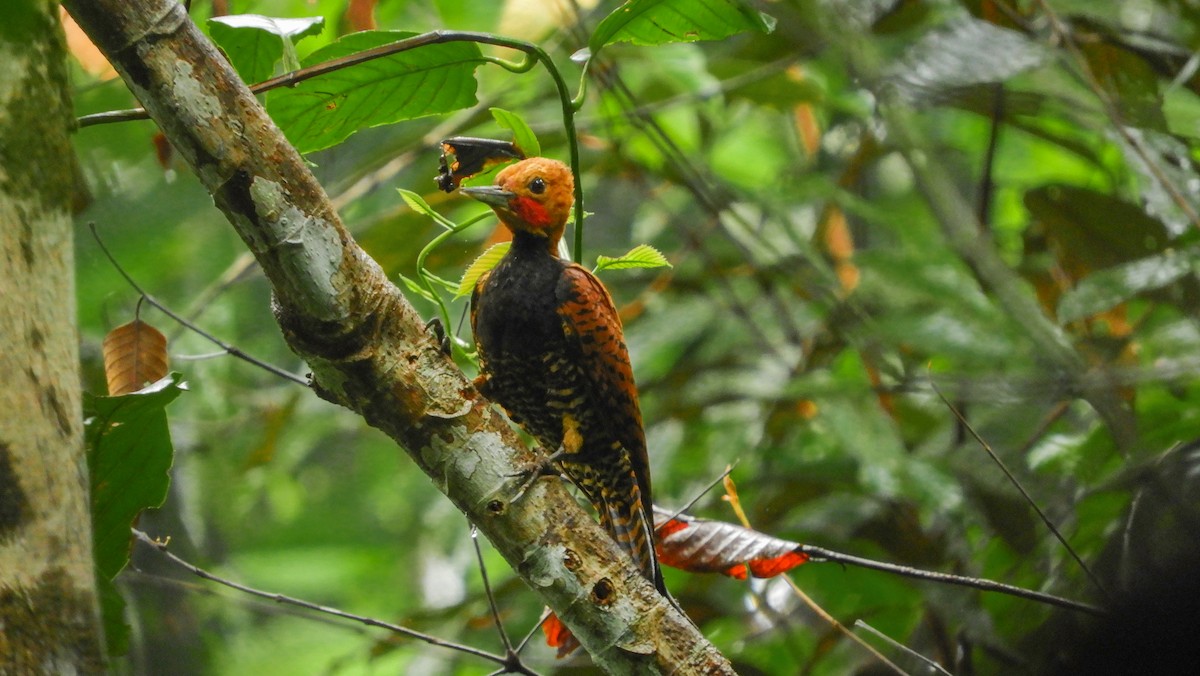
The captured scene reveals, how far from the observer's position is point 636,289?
443cm

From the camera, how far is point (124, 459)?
5.49ft

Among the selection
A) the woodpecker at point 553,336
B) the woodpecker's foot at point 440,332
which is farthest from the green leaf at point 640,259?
the woodpecker's foot at point 440,332

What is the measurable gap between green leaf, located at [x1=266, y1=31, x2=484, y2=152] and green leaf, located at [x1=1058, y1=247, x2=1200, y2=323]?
1.82 meters

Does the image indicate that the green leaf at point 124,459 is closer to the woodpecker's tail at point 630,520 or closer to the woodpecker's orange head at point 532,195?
the woodpecker's orange head at point 532,195

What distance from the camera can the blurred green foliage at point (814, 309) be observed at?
9.57ft

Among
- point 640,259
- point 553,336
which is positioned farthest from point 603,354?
point 640,259

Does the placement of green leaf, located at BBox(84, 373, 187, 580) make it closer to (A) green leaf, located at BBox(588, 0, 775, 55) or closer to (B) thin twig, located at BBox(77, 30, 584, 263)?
(B) thin twig, located at BBox(77, 30, 584, 263)

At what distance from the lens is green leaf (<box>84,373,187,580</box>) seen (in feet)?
5.26

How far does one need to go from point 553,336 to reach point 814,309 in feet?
6.98

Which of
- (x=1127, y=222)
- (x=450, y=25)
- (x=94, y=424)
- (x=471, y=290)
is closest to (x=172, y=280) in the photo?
(x=450, y=25)

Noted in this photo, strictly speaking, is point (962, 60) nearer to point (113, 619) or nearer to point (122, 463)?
point (122, 463)

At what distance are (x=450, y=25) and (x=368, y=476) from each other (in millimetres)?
2660

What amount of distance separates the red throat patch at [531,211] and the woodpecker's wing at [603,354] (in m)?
0.11

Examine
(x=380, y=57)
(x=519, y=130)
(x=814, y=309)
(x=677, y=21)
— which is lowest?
(x=814, y=309)
